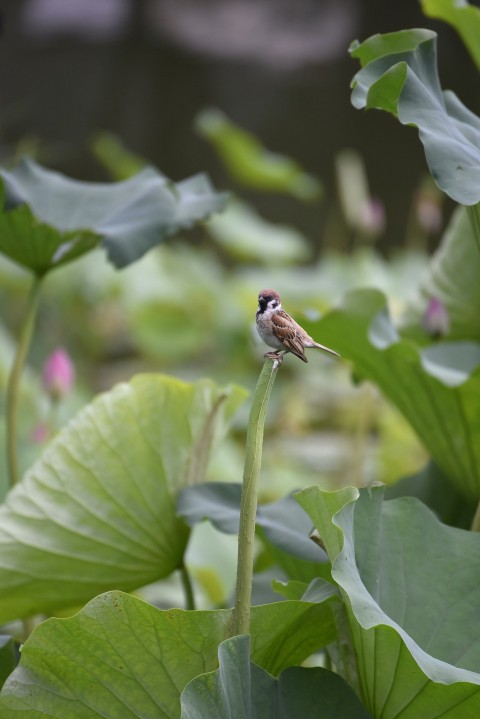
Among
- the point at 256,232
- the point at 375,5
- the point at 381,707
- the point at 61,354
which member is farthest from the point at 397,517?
the point at 375,5

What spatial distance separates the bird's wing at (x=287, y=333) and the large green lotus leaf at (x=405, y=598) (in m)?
0.09

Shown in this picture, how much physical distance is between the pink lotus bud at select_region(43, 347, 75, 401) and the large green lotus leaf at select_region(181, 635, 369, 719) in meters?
0.77

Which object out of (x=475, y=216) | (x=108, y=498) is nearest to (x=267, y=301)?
(x=475, y=216)

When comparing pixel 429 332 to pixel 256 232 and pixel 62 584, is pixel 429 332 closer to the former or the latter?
pixel 62 584

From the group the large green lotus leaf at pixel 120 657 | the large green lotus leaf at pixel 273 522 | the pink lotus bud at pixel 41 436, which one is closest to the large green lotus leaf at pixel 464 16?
the large green lotus leaf at pixel 273 522

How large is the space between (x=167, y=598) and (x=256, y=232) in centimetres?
230

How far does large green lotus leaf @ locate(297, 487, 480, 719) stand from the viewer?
529 millimetres

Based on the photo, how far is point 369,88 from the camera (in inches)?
24.0

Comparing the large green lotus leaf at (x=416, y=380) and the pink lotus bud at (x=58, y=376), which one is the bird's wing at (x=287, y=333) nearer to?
the large green lotus leaf at (x=416, y=380)

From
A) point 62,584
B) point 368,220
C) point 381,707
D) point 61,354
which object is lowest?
point 368,220

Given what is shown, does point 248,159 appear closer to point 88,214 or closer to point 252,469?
point 88,214

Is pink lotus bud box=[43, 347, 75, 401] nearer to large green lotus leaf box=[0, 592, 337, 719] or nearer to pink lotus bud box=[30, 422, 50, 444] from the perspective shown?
pink lotus bud box=[30, 422, 50, 444]

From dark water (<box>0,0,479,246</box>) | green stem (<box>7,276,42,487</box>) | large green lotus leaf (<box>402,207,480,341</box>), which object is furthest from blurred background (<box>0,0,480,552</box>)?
green stem (<box>7,276,42,487</box>)

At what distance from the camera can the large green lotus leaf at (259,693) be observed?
1.71ft
